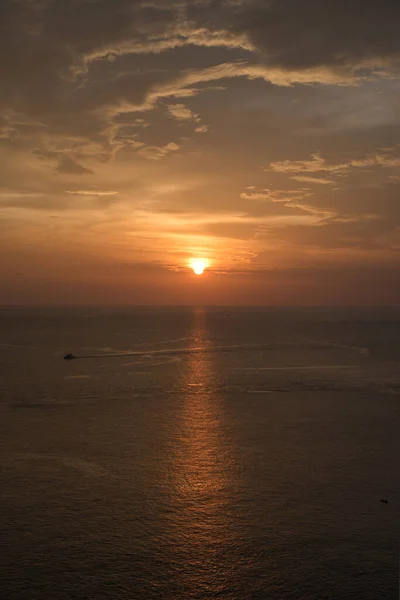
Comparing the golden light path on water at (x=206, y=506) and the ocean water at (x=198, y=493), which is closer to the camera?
the ocean water at (x=198, y=493)

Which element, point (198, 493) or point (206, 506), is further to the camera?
point (198, 493)

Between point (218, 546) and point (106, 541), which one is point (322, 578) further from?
point (106, 541)

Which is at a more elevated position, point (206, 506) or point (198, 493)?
point (198, 493)

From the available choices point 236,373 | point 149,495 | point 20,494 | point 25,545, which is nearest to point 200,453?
point 149,495

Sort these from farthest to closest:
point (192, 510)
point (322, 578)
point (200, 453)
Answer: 1. point (200, 453)
2. point (192, 510)
3. point (322, 578)

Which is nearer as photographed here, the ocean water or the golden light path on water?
the ocean water
